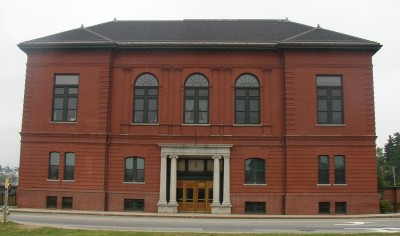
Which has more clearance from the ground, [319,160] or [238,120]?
[238,120]

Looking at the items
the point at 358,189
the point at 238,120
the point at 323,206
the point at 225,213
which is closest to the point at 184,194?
the point at 225,213

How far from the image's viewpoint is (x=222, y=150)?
34875 mm

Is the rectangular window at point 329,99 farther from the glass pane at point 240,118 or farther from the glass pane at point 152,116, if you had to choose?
the glass pane at point 152,116

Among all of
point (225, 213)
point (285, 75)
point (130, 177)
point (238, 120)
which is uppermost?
point (285, 75)

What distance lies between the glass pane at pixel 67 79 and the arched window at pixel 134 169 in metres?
7.04

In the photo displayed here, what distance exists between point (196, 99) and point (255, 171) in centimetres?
679

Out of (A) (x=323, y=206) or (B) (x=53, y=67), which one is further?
(B) (x=53, y=67)

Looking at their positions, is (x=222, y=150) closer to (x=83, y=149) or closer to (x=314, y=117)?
(x=314, y=117)

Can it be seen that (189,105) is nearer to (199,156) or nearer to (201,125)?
(201,125)

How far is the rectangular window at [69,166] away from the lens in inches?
1399

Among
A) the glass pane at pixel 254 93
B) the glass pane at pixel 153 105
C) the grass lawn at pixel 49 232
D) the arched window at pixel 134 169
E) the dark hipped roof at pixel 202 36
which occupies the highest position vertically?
the dark hipped roof at pixel 202 36

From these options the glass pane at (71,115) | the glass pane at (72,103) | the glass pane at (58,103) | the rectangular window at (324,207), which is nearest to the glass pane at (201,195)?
the rectangular window at (324,207)

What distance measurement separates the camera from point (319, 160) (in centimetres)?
3478

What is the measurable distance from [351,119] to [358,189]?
4955 millimetres
